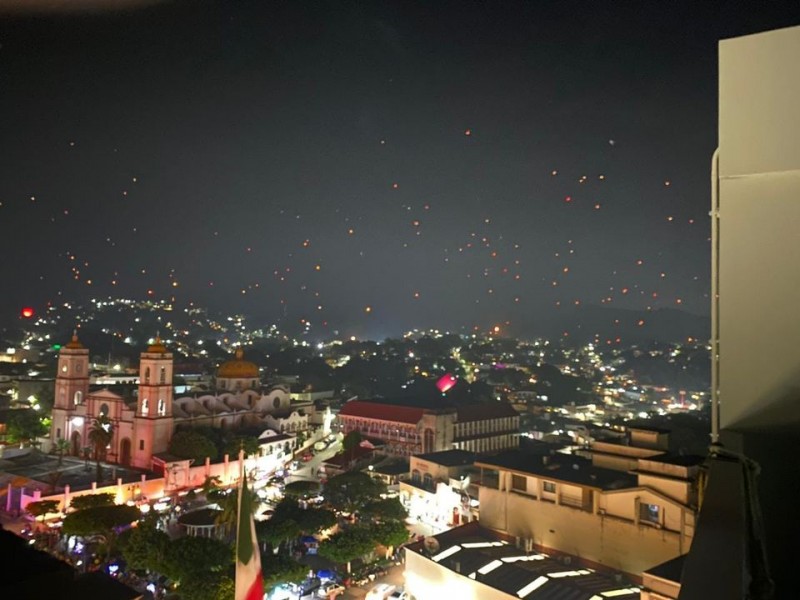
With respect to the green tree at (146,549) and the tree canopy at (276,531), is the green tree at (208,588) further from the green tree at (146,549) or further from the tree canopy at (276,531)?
the tree canopy at (276,531)

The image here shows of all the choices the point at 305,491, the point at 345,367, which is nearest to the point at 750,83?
the point at 305,491


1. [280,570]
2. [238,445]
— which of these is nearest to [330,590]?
[280,570]

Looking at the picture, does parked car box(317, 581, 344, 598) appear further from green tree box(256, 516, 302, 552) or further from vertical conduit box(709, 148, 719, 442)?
vertical conduit box(709, 148, 719, 442)

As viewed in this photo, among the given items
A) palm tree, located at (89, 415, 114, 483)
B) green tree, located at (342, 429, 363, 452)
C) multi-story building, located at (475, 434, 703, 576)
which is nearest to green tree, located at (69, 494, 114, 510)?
palm tree, located at (89, 415, 114, 483)

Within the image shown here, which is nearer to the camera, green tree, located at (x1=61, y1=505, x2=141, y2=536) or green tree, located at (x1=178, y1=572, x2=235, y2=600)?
green tree, located at (x1=178, y1=572, x2=235, y2=600)

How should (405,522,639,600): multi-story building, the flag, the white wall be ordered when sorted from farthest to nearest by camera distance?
(405,522,639,600): multi-story building, the flag, the white wall

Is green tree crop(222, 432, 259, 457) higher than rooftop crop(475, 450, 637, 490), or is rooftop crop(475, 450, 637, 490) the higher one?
rooftop crop(475, 450, 637, 490)

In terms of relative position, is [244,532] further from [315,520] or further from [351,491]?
[351,491]

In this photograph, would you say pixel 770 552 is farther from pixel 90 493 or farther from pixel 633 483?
pixel 90 493
